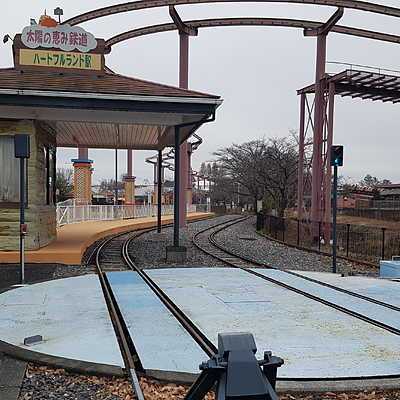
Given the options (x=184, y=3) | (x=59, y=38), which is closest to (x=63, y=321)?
(x=59, y=38)

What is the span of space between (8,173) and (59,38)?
11.2 feet

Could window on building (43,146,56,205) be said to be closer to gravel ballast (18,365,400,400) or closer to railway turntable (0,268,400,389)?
railway turntable (0,268,400,389)

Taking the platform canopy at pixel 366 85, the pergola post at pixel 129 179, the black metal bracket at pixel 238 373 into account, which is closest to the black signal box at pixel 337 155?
the black metal bracket at pixel 238 373

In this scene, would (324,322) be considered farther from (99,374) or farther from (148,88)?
(148,88)

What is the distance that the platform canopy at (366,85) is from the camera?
2205cm

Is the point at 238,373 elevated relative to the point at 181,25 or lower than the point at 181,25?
lower

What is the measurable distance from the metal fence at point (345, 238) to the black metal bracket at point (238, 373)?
44.9 ft

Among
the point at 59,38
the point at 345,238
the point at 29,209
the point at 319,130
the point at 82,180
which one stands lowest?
the point at 345,238

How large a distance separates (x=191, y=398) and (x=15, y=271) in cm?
868

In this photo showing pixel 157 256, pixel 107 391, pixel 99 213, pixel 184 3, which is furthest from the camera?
pixel 99 213

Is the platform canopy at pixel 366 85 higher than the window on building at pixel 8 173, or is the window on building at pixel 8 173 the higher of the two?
the platform canopy at pixel 366 85

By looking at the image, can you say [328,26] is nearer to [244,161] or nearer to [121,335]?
A: [121,335]

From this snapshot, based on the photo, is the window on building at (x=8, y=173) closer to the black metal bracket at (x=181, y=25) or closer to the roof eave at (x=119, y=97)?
the roof eave at (x=119, y=97)

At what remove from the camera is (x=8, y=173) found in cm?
1239
